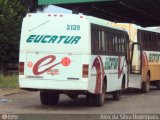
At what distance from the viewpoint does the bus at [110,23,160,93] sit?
26.3m

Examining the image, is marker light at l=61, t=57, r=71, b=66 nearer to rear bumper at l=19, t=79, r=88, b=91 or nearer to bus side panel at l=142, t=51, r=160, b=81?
rear bumper at l=19, t=79, r=88, b=91

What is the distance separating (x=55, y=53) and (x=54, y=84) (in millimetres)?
1028

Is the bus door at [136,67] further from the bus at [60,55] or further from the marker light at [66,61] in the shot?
the marker light at [66,61]

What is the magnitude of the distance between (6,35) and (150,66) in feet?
54.4

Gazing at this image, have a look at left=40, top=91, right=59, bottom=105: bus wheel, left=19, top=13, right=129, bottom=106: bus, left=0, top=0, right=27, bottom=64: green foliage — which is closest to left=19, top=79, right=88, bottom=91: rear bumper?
left=19, top=13, right=129, bottom=106: bus

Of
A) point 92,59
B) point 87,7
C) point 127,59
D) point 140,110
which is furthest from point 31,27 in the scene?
point 87,7

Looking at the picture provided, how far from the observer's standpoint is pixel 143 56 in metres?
27.6

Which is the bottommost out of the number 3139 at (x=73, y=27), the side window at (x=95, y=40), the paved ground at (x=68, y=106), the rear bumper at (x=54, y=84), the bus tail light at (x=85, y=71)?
the paved ground at (x=68, y=106)

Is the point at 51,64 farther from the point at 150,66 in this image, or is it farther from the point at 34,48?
the point at 150,66

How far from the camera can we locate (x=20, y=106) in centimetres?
1967

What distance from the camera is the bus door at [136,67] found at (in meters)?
26.1

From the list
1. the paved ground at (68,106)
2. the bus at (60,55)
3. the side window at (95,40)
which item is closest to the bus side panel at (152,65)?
the paved ground at (68,106)

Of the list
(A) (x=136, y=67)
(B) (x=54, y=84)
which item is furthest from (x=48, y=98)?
(A) (x=136, y=67)

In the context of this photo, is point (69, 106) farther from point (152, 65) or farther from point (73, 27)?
point (152, 65)
